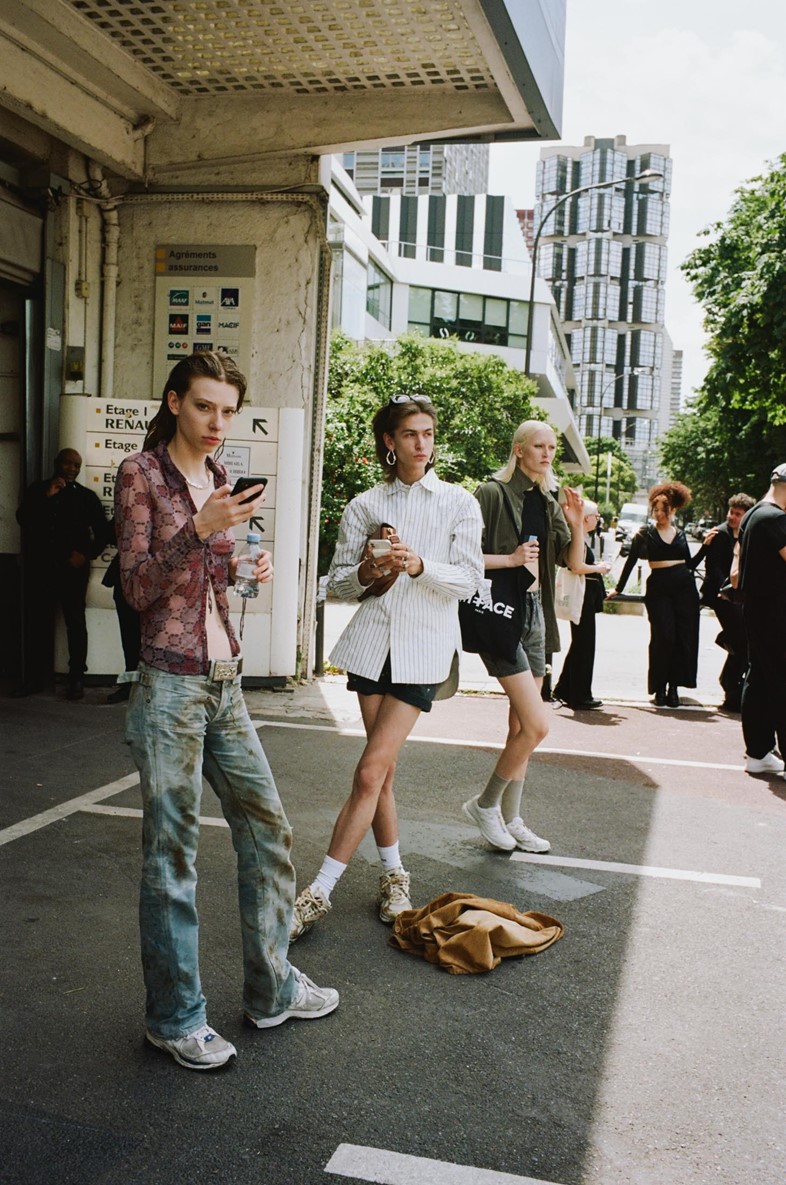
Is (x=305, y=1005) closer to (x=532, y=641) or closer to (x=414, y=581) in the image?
(x=414, y=581)

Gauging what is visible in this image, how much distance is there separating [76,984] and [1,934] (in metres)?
0.55

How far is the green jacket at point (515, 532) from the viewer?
5344 millimetres

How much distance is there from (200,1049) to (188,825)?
65 centimetres

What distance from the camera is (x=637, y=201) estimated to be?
177m

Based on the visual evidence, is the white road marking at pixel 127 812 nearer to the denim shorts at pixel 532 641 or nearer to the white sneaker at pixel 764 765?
the denim shorts at pixel 532 641

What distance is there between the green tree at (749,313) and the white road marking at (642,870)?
21.6 m

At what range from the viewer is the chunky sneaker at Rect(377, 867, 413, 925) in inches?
173

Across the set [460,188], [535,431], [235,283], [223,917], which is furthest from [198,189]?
[460,188]

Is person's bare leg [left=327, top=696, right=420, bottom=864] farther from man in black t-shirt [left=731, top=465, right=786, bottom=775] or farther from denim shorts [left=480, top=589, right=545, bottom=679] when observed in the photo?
man in black t-shirt [left=731, top=465, right=786, bottom=775]

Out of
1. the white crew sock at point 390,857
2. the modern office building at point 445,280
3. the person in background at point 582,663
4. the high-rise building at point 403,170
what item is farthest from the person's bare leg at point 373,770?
the high-rise building at point 403,170

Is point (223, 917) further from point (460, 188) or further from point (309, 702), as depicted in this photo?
point (460, 188)

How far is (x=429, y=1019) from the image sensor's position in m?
3.59

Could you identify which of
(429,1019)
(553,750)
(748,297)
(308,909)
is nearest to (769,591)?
(553,750)

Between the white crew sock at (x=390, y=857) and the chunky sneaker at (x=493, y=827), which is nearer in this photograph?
the white crew sock at (x=390, y=857)
